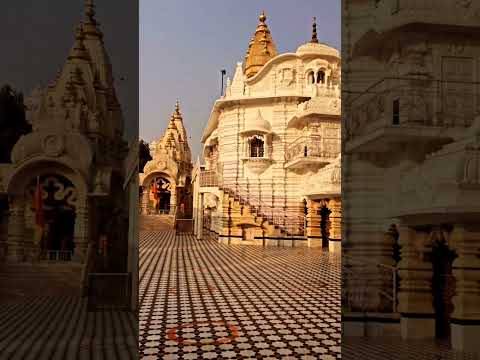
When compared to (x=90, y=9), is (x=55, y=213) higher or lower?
lower

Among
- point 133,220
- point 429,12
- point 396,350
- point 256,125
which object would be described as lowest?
point 396,350

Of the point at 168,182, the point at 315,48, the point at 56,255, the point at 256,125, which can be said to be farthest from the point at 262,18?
the point at 256,125

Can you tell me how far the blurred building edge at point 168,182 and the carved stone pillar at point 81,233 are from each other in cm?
35

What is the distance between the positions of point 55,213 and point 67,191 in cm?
16

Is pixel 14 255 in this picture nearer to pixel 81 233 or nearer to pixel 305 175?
pixel 81 233

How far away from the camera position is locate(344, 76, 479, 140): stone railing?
1.40 m

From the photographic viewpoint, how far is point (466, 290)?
4.72 ft

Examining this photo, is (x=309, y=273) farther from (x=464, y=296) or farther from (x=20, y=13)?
(x=20, y=13)

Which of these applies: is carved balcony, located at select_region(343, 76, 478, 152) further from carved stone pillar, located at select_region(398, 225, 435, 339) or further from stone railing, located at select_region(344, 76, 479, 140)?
carved stone pillar, located at select_region(398, 225, 435, 339)

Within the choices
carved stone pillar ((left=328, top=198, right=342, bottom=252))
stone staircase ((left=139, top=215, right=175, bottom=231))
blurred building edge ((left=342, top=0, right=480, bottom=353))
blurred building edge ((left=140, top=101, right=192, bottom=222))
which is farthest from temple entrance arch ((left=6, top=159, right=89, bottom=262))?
blurred building edge ((left=342, top=0, right=480, bottom=353))

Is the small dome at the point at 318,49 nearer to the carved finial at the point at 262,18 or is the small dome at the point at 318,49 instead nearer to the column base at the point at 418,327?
the carved finial at the point at 262,18

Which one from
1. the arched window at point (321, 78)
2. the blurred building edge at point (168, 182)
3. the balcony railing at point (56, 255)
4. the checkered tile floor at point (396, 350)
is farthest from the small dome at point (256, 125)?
the checkered tile floor at point (396, 350)

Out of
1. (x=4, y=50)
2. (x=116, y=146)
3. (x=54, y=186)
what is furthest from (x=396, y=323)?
(x=4, y=50)

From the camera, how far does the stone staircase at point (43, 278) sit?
102 inches
